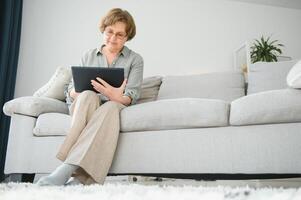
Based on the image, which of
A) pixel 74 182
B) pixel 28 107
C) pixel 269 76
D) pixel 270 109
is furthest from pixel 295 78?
pixel 28 107

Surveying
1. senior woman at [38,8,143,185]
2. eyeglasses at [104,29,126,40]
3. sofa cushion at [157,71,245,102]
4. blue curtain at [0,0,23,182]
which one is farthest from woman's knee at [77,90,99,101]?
blue curtain at [0,0,23,182]

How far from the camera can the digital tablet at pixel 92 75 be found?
151 centimetres

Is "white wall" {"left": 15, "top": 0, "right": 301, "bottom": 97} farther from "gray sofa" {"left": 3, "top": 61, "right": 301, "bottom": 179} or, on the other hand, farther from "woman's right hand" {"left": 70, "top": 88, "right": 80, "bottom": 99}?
"woman's right hand" {"left": 70, "top": 88, "right": 80, "bottom": 99}

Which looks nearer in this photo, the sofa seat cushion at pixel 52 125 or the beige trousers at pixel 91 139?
the beige trousers at pixel 91 139

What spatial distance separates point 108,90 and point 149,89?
30.0 inches

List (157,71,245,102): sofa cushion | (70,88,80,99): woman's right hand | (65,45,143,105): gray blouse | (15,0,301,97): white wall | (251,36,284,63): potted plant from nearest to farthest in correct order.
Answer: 1. (70,88,80,99): woman's right hand
2. (65,45,143,105): gray blouse
3. (157,71,245,102): sofa cushion
4. (15,0,301,97): white wall
5. (251,36,284,63): potted plant

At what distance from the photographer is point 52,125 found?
1.75 m

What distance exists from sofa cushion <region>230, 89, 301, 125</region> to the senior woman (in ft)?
1.89

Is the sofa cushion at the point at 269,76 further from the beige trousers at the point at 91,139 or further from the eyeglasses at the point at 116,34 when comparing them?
the beige trousers at the point at 91,139

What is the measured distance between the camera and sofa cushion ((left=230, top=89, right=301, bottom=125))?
4.42ft

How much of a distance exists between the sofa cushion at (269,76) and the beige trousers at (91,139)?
107 cm

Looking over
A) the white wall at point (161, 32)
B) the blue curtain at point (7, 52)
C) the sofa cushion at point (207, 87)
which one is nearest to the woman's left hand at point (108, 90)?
the sofa cushion at point (207, 87)

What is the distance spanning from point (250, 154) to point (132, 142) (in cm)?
57

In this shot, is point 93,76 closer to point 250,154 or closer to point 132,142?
point 132,142
